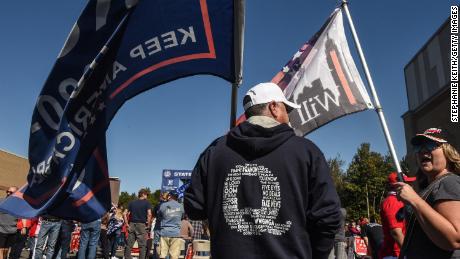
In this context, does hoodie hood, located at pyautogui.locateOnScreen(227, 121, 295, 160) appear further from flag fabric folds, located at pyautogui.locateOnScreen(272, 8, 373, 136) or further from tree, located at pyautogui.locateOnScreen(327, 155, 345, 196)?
tree, located at pyautogui.locateOnScreen(327, 155, 345, 196)

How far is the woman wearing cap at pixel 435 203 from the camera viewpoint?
2322 mm

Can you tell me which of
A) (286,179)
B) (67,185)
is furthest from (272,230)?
(67,185)

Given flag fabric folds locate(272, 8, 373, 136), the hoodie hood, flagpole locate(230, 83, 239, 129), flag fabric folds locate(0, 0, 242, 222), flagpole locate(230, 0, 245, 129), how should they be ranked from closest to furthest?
the hoodie hood
flagpole locate(230, 83, 239, 129)
flag fabric folds locate(0, 0, 242, 222)
flagpole locate(230, 0, 245, 129)
flag fabric folds locate(272, 8, 373, 136)

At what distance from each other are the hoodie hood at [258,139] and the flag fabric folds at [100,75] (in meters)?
1.63

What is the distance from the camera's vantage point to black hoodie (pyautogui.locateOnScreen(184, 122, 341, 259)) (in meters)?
2.13

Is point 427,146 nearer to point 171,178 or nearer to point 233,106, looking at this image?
point 233,106

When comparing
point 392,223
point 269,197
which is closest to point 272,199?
point 269,197

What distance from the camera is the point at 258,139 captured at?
2.26 m

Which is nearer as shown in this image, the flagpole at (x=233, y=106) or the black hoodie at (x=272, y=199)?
the black hoodie at (x=272, y=199)

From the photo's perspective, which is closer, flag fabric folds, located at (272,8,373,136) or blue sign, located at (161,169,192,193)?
flag fabric folds, located at (272,8,373,136)

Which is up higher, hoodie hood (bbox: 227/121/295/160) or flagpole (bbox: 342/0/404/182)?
flagpole (bbox: 342/0/404/182)

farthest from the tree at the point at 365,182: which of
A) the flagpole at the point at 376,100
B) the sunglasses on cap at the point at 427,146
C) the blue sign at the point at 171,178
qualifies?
the sunglasses on cap at the point at 427,146

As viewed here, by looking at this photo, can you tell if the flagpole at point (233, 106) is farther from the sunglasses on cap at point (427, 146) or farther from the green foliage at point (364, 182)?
the green foliage at point (364, 182)

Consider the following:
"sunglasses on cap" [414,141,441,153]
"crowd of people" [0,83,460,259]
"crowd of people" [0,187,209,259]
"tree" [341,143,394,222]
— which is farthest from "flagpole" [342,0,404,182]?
"tree" [341,143,394,222]
